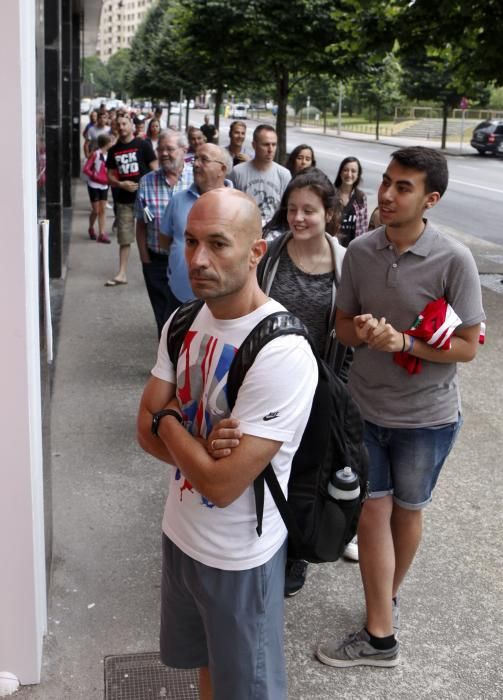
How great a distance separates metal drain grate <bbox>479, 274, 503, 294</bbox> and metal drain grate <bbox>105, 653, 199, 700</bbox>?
8814 millimetres

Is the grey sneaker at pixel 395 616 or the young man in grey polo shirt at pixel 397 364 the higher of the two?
the young man in grey polo shirt at pixel 397 364

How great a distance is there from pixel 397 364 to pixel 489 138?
4052cm

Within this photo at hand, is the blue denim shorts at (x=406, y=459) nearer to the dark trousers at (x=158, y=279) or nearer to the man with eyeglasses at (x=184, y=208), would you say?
the man with eyeglasses at (x=184, y=208)

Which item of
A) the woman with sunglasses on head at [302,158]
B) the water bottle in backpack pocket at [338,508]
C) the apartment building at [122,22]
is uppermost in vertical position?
the apartment building at [122,22]

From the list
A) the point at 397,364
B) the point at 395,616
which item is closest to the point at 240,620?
the point at 397,364

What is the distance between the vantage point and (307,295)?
390 centimetres

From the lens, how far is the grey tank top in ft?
12.8

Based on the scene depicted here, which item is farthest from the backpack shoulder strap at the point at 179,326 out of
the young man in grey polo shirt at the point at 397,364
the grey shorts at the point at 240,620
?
the young man in grey polo shirt at the point at 397,364

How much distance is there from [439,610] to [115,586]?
149 cm

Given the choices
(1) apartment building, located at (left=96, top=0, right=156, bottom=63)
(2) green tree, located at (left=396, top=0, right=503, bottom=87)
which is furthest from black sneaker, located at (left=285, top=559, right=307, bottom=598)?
(1) apartment building, located at (left=96, top=0, right=156, bottom=63)

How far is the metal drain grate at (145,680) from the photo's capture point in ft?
Result: 10.6

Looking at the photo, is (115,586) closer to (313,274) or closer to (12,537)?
(12,537)

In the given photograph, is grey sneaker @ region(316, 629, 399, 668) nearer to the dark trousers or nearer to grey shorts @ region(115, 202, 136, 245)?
the dark trousers

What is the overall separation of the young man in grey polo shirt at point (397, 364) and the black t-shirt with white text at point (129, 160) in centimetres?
774
